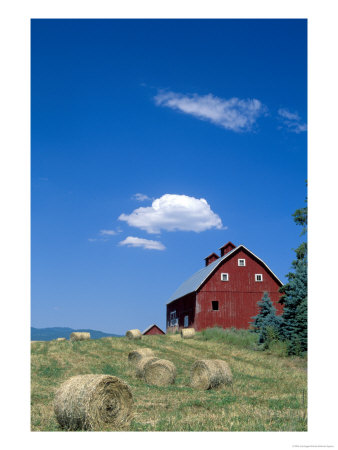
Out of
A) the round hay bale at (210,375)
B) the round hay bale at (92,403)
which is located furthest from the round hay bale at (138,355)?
the round hay bale at (92,403)

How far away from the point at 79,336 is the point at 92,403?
24179mm

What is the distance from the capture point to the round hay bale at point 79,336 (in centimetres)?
3112

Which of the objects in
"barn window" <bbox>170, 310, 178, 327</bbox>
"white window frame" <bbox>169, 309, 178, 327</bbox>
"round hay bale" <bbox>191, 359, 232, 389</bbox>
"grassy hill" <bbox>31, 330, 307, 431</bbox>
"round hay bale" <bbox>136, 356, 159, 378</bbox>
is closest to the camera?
"grassy hill" <bbox>31, 330, 307, 431</bbox>

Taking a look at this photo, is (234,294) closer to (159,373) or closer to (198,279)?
(198,279)

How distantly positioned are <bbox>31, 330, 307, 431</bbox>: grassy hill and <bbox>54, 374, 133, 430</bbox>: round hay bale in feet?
0.94

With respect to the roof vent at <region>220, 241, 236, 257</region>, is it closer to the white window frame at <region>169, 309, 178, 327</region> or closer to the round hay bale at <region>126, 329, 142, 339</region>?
the white window frame at <region>169, 309, 178, 327</region>

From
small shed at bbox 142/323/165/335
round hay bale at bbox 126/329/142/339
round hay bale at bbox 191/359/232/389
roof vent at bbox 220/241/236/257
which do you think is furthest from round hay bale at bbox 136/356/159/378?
small shed at bbox 142/323/165/335

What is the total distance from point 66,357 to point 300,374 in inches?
421

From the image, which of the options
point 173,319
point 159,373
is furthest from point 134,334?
point 159,373

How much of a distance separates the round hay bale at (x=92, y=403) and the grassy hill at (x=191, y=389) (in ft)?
0.94

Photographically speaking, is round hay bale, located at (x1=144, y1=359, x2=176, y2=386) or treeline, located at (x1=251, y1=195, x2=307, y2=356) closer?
round hay bale, located at (x1=144, y1=359, x2=176, y2=386)

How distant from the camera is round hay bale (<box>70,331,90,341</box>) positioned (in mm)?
31125
